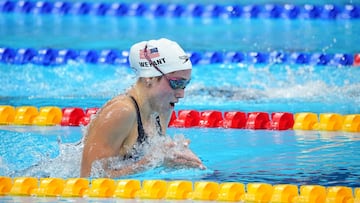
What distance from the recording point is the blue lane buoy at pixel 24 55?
34.3 ft

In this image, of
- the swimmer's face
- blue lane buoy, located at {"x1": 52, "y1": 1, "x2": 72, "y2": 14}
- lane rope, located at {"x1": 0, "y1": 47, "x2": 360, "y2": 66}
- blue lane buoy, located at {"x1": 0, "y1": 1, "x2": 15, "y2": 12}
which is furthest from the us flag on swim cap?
blue lane buoy, located at {"x1": 0, "y1": 1, "x2": 15, "y2": 12}

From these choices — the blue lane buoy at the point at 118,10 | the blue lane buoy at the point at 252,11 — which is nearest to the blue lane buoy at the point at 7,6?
the blue lane buoy at the point at 118,10

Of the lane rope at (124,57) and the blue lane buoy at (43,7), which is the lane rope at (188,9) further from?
the lane rope at (124,57)

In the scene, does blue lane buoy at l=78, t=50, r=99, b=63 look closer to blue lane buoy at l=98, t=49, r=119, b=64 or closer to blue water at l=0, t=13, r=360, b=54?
blue lane buoy at l=98, t=49, r=119, b=64

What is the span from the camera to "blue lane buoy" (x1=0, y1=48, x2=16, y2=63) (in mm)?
10492

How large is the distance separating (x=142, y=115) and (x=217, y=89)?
13.8 feet

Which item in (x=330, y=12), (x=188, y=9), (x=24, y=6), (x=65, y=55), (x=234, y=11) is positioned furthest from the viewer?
(x=24, y=6)

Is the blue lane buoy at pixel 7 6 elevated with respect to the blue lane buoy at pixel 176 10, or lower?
elevated

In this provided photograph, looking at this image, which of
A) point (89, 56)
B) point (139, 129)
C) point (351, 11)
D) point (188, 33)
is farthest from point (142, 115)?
point (351, 11)

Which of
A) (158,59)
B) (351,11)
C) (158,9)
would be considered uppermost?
(158,9)

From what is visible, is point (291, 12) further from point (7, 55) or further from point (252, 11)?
point (7, 55)

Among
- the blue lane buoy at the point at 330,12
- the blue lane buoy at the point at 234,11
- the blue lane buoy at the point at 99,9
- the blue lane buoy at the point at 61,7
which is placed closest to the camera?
the blue lane buoy at the point at 330,12

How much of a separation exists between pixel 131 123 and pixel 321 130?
2669 millimetres

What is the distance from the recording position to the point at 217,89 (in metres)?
8.89
